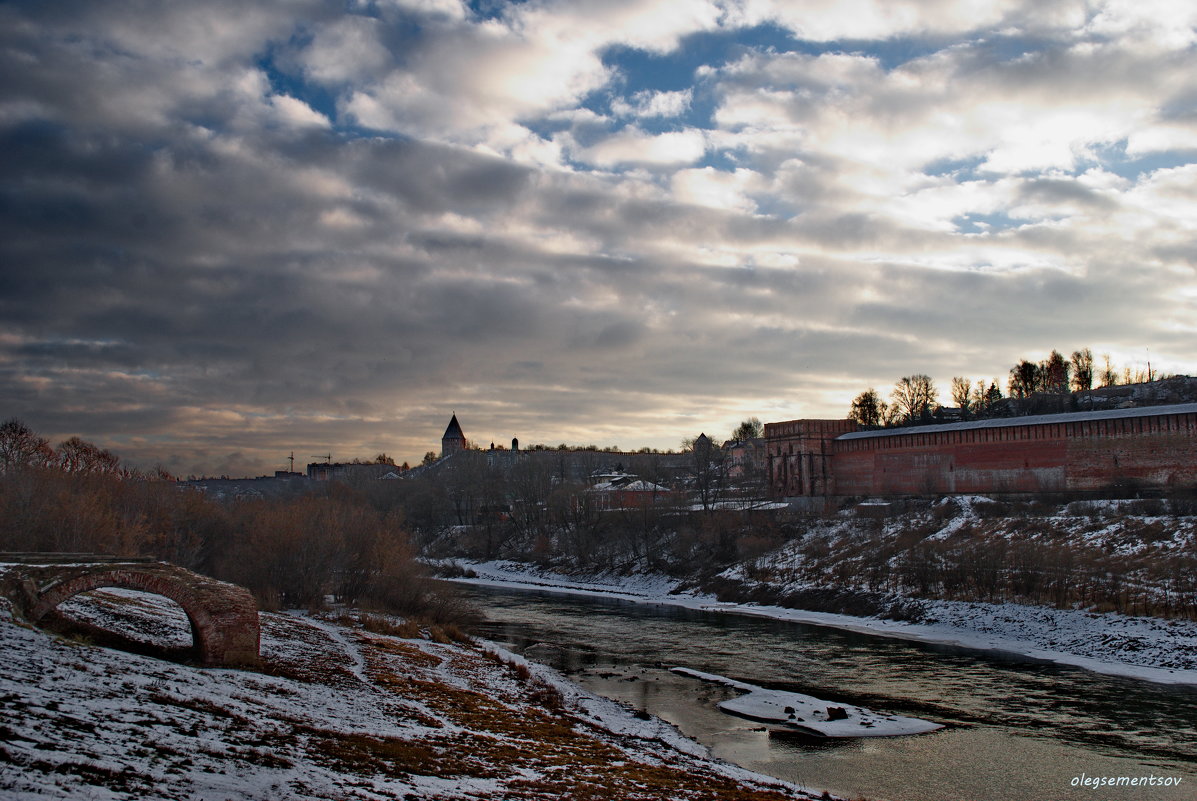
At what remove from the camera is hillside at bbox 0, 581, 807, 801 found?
29.5 feet

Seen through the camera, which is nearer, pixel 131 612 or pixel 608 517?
pixel 131 612

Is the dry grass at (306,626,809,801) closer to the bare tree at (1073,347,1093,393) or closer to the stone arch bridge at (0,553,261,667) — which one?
the stone arch bridge at (0,553,261,667)

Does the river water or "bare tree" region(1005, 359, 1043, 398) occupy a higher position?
"bare tree" region(1005, 359, 1043, 398)

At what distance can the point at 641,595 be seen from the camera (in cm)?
4809

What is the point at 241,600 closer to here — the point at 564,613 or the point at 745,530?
the point at 564,613

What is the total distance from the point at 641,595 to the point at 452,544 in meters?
30.2

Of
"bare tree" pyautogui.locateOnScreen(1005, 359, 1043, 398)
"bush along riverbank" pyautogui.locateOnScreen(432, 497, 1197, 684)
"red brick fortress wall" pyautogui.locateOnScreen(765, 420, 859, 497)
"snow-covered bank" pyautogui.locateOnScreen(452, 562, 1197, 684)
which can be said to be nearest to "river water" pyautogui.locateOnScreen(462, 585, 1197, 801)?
"snow-covered bank" pyautogui.locateOnScreen(452, 562, 1197, 684)

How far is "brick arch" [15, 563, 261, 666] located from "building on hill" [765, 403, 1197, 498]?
136 ft

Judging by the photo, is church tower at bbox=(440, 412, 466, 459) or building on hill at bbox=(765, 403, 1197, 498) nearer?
building on hill at bbox=(765, 403, 1197, 498)

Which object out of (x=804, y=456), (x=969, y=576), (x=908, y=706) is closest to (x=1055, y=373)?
(x=804, y=456)

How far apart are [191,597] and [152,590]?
67 cm

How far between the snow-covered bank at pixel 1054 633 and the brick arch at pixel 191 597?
23218 mm

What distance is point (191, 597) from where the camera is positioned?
15.5m

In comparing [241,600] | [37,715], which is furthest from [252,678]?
[37,715]
